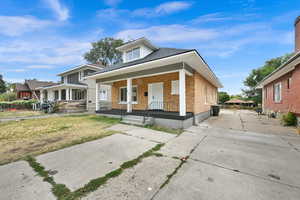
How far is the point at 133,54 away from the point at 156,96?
4047 millimetres

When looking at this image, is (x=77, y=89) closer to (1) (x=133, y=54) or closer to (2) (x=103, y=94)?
(2) (x=103, y=94)

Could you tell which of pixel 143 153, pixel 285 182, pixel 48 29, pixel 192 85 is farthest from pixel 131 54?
pixel 285 182

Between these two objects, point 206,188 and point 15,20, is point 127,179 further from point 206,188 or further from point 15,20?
point 15,20

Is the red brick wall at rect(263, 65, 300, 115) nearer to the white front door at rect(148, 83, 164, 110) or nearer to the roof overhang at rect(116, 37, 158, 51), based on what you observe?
the white front door at rect(148, 83, 164, 110)

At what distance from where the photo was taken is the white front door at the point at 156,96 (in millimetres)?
8398

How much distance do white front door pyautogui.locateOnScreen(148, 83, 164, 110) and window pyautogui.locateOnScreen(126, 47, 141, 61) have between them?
8.90 ft

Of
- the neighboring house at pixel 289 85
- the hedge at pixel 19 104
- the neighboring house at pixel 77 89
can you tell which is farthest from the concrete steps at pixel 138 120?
the hedge at pixel 19 104

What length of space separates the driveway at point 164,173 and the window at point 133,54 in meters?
7.60

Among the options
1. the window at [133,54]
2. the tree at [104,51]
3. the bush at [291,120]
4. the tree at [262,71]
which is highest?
the tree at [104,51]

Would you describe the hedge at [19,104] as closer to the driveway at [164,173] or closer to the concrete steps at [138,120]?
the concrete steps at [138,120]

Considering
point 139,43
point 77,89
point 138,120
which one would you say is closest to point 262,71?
point 139,43

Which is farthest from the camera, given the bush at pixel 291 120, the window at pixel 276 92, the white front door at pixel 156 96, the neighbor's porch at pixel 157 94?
the window at pixel 276 92

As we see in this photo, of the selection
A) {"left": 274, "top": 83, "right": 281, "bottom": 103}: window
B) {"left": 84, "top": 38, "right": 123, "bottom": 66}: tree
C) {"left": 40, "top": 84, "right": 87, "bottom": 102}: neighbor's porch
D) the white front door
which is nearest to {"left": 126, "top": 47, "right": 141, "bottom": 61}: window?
the white front door

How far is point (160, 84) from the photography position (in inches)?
332
